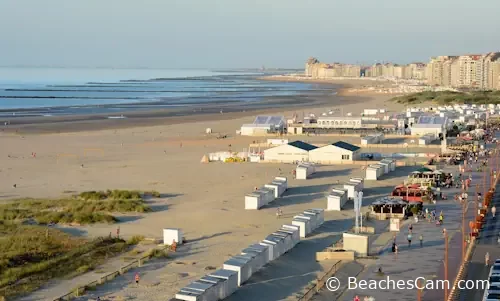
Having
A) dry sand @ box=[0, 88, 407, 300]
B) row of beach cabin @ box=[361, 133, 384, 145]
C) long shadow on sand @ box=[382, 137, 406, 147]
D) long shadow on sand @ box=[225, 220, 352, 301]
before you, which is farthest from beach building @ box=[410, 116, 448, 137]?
long shadow on sand @ box=[225, 220, 352, 301]

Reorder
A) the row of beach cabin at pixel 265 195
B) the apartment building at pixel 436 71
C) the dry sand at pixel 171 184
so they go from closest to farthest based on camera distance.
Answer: the dry sand at pixel 171 184, the row of beach cabin at pixel 265 195, the apartment building at pixel 436 71

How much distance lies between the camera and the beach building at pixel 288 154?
39.6 metres

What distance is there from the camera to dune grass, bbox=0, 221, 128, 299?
1808cm

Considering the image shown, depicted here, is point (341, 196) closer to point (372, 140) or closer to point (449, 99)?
point (372, 140)

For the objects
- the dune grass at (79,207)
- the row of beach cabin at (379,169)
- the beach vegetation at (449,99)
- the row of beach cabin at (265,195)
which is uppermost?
the beach vegetation at (449,99)

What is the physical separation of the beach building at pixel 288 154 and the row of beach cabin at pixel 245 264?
650 inches

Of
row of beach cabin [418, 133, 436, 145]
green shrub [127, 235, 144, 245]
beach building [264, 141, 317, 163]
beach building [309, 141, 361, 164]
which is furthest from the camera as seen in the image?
row of beach cabin [418, 133, 436, 145]

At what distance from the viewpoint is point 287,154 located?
131 ft

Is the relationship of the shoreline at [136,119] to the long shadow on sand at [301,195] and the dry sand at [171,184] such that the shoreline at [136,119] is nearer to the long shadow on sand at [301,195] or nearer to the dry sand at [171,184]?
the dry sand at [171,184]

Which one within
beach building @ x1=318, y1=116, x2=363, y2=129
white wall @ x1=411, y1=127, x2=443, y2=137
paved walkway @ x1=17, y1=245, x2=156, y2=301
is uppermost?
beach building @ x1=318, y1=116, x2=363, y2=129

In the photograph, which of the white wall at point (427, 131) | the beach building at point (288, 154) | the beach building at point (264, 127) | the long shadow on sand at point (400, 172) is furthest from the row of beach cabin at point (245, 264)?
the beach building at point (264, 127)

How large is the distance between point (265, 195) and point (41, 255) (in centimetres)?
877

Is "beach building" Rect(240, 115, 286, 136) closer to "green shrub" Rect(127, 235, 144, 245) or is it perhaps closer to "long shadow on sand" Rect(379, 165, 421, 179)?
"long shadow on sand" Rect(379, 165, 421, 179)

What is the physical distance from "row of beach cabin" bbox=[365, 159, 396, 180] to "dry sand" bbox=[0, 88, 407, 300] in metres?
0.71
